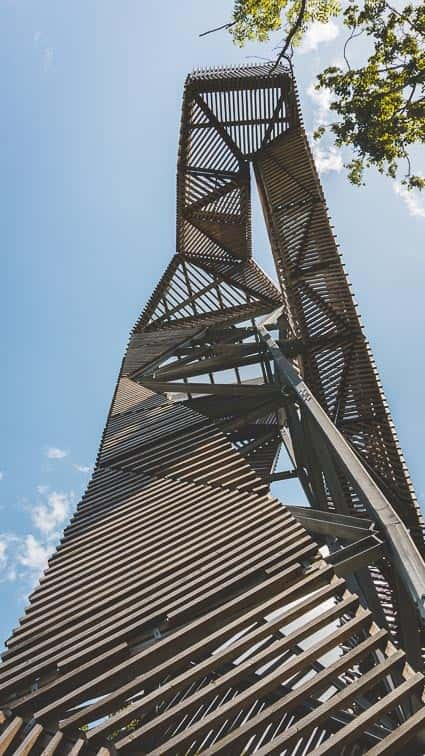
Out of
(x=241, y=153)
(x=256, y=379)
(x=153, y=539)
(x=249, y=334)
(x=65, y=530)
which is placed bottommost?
(x=153, y=539)

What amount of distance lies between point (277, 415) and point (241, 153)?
22.4 feet

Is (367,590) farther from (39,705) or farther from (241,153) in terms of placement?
(241,153)

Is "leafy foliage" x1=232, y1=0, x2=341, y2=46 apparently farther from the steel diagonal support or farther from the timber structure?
the steel diagonal support

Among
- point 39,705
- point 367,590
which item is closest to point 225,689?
point 39,705

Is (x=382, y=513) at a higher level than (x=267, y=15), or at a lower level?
lower

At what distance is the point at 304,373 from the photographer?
8.72m

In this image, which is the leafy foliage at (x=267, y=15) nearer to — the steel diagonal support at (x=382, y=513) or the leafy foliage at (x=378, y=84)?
the leafy foliage at (x=378, y=84)

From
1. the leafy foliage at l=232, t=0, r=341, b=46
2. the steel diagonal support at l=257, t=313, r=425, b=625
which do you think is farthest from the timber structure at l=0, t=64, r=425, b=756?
the leafy foliage at l=232, t=0, r=341, b=46

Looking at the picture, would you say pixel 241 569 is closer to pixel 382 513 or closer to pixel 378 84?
pixel 382 513

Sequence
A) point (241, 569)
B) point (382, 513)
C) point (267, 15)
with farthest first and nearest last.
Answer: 1. point (267, 15)
2. point (382, 513)
3. point (241, 569)

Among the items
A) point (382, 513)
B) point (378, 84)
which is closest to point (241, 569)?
point (382, 513)

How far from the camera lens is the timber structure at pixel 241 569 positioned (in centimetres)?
276

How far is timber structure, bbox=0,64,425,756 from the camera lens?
2.76m

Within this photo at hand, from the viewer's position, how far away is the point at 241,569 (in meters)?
3.69
